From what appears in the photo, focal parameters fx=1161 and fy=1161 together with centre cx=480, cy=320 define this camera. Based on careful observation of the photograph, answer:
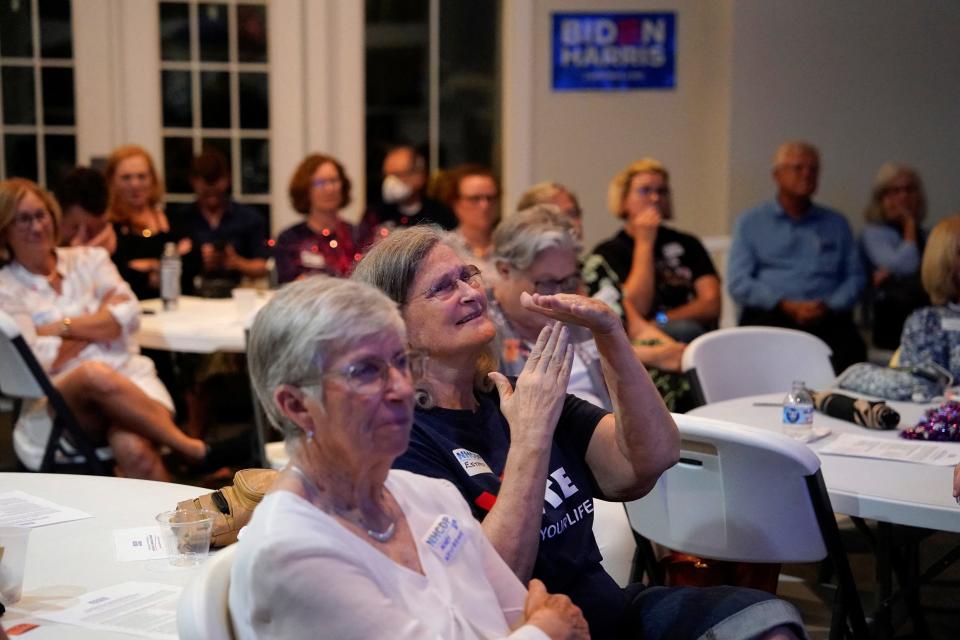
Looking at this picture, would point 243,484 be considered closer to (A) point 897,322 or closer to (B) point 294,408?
(B) point 294,408

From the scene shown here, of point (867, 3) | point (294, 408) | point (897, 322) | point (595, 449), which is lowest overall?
point (897, 322)

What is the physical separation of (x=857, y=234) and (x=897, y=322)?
3.48ft

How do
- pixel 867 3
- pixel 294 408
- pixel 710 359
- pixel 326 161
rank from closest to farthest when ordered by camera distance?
pixel 294 408, pixel 710 359, pixel 326 161, pixel 867 3

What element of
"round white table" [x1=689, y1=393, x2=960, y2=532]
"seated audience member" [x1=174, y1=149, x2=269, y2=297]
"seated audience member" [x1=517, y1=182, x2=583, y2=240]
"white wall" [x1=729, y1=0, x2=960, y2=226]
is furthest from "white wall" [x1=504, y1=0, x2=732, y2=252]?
"round white table" [x1=689, y1=393, x2=960, y2=532]

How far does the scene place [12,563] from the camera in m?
1.85

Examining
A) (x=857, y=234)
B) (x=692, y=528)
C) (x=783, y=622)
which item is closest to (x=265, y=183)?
(x=857, y=234)

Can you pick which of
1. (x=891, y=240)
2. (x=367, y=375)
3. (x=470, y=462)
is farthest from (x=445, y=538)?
(x=891, y=240)

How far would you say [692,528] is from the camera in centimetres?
260

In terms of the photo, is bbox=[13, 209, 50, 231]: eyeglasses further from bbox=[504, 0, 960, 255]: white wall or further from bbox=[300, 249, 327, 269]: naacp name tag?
bbox=[504, 0, 960, 255]: white wall

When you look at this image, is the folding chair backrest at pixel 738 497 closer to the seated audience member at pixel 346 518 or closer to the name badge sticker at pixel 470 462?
the name badge sticker at pixel 470 462

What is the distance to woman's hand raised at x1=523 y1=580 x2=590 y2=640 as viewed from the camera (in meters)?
1.62

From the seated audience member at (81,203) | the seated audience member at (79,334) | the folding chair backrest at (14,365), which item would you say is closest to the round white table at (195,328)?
the seated audience member at (79,334)

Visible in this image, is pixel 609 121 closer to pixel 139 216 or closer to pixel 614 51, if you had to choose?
pixel 614 51

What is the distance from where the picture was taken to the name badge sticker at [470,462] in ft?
6.81
